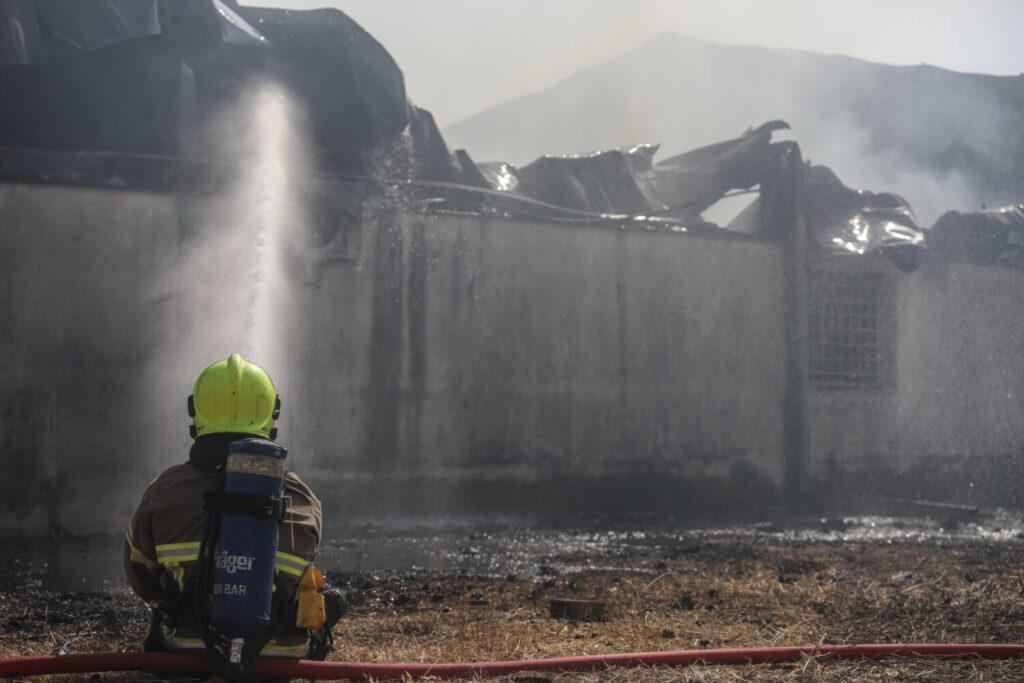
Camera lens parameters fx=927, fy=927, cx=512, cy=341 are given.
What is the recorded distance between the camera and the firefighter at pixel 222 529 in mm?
2865

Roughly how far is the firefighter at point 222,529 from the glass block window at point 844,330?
10621 mm

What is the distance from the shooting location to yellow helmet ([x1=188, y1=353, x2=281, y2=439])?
308 centimetres

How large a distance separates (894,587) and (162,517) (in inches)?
205

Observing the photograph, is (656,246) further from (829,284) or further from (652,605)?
(652,605)

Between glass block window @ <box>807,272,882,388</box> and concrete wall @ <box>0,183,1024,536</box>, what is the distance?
0.75ft

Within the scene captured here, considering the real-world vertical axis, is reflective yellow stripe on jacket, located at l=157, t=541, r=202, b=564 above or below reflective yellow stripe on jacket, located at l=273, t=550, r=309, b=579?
above

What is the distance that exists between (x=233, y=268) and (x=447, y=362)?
2.54 meters

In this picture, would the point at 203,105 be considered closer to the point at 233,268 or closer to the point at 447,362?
the point at 233,268

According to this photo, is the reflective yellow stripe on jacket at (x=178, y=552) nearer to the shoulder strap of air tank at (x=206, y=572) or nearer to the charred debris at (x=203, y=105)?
the shoulder strap of air tank at (x=206, y=572)

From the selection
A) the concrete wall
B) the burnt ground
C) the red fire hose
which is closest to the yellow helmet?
the red fire hose

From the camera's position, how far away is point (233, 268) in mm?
9484

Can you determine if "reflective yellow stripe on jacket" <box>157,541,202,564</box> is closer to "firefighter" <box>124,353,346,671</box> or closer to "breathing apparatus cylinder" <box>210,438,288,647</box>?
"firefighter" <box>124,353,346,671</box>

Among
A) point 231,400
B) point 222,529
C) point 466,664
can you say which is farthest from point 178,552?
point 466,664

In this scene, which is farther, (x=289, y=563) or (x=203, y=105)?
(x=203, y=105)
